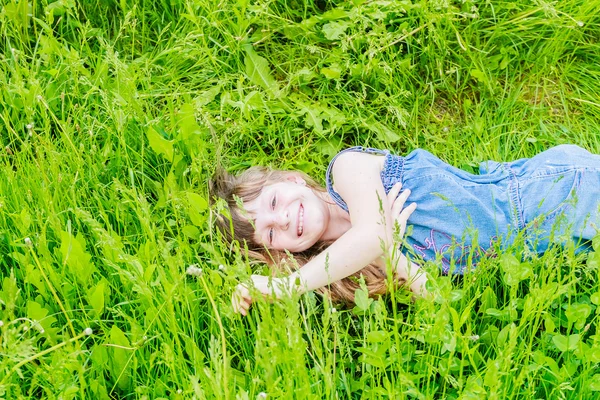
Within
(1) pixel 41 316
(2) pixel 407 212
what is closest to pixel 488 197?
(2) pixel 407 212

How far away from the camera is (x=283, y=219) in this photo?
253 cm

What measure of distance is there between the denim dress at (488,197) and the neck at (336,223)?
0.06 meters

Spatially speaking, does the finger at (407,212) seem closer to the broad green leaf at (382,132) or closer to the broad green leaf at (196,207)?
the broad green leaf at (382,132)

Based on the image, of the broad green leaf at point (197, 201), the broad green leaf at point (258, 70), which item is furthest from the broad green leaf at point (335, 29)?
the broad green leaf at point (197, 201)

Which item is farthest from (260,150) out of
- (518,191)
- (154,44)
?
(518,191)

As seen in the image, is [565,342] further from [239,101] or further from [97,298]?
[239,101]

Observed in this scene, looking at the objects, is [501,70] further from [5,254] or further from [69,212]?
[5,254]

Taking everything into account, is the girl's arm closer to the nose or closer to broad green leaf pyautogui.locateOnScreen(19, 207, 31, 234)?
the nose

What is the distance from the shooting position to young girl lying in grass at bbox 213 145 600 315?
2498mm

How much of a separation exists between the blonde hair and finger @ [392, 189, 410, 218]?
24cm

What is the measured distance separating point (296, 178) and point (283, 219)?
331 millimetres

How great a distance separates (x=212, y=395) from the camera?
1844 mm

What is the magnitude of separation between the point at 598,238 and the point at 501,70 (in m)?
1.29

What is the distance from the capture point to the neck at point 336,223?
2.71m
